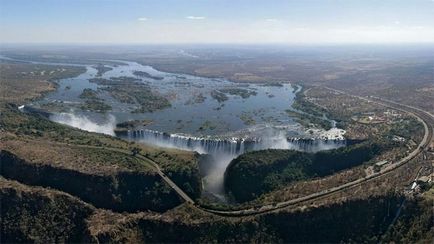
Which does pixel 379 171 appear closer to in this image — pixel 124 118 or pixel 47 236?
pixel 47 236

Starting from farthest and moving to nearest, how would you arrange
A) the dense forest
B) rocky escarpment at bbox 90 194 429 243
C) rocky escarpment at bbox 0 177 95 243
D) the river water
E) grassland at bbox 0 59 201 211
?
the river water, the dense forest, grassland at bbox 0 59 201 211, rocky escarpment at bbox 0 177 95 243, rocky escarpment at bbox 90 194 429 243

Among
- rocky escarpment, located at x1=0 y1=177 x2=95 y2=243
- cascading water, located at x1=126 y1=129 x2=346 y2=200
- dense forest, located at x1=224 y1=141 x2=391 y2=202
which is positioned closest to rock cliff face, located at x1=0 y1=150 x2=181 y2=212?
rocky escarpment, located at x1=0 y1=177 x2=95 y2=243

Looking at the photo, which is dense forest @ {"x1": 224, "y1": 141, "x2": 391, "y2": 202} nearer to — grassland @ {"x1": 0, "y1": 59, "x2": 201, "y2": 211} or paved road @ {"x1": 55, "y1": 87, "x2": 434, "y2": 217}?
paved road @ {"x1": 55, "y1": 87, "x2": 434, "y2": 217}

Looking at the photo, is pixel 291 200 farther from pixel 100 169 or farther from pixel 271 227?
pixel 100 169

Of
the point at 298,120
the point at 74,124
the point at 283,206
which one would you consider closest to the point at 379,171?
the point at 283,206

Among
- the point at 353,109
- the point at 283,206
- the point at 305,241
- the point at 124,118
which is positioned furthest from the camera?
the point at 353,109

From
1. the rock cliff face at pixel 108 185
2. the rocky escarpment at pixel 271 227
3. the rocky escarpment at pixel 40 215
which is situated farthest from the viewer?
the rock cliff face at pixel 108 185

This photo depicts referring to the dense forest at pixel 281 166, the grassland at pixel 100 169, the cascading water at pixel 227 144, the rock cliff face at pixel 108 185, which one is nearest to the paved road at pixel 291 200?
the grassland at pixel 100 169

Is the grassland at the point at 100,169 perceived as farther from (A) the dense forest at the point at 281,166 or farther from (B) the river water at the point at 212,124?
(A) the dense forest at the point at 281,166
